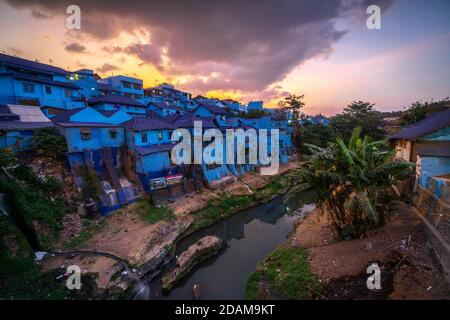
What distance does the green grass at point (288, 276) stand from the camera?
8867mm

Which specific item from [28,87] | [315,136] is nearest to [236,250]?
[28,87]

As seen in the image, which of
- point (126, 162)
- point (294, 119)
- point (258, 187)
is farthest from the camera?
point (294, 119)

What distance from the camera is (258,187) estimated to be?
2584cm

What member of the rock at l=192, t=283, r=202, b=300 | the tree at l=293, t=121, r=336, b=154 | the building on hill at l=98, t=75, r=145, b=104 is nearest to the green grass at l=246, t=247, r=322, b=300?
the rock at l=192, t=283, r=202, b=300

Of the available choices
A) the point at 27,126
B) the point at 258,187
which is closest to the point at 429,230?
the point at 258,187

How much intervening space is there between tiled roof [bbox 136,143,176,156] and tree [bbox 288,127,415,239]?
13.9 meters

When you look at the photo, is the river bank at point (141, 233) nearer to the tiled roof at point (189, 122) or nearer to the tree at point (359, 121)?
the tiled roof at point (189, 122)

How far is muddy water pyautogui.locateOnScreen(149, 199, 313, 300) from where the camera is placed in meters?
11.0

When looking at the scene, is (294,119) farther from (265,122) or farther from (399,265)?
(399,265)

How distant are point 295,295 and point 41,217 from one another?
14.2 m

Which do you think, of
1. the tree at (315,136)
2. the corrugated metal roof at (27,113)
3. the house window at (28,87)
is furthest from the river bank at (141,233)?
the tree at (315,136)

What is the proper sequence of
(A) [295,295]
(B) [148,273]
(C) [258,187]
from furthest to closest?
(C) [258,187] → (B) [148,273] → (A) [295,295]

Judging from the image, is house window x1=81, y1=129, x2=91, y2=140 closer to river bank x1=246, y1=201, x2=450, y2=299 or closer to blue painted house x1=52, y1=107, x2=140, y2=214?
blue painted house x1=52, y1=107, x2=140, y2=214

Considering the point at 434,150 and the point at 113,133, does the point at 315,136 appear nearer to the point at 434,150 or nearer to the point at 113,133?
the point at 434,150
